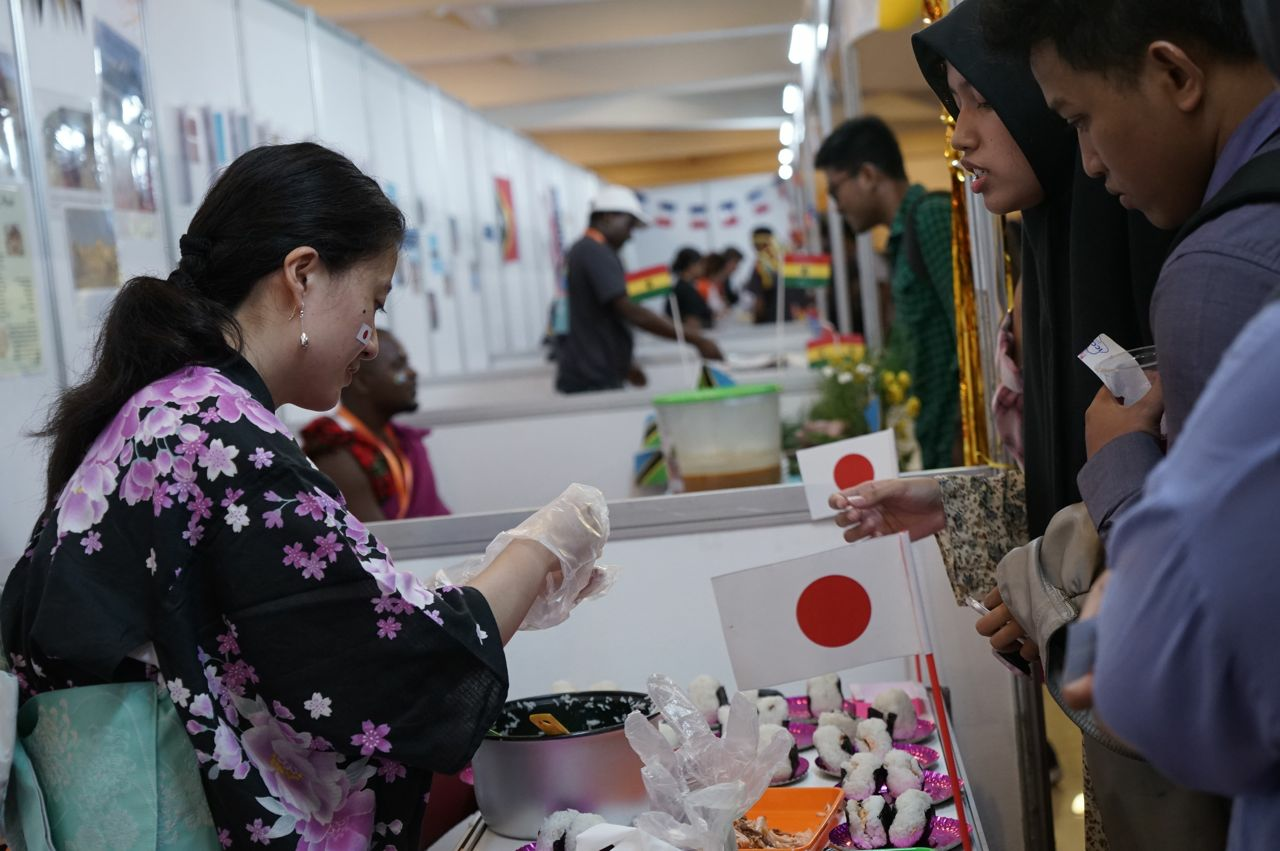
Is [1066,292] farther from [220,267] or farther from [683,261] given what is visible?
[683,261]

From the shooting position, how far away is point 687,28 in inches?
431

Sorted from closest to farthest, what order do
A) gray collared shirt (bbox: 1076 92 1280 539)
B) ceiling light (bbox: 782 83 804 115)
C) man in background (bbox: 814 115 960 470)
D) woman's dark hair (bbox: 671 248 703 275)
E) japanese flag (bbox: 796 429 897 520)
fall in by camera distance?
gray collared shirt (bbox: 1076 92 1280 539) < japanese flag (bbox: 796 429 897 520) < man in background (bbox: 814 115 960 470) < ceiling light (bbox: 782 83 804 115) < woman's dark hair (bbox: 671 248 703 275)

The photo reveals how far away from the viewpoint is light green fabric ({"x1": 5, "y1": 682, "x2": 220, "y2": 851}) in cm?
132

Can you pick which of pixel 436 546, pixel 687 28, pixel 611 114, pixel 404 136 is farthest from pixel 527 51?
pixel 436 546

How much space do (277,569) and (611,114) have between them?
13.4 meters

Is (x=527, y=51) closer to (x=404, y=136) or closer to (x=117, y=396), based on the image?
(x=404, y=136)

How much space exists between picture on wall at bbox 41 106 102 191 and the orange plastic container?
2205mm

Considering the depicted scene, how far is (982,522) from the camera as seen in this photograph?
1690 millimetres

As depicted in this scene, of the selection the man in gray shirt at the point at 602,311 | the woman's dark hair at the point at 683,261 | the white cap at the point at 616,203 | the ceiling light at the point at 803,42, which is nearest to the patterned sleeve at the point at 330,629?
the man in gray shirt at the point at 602,311

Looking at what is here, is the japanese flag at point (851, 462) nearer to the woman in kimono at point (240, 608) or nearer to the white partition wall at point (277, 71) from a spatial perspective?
the woman in kimono at point (240, 608)

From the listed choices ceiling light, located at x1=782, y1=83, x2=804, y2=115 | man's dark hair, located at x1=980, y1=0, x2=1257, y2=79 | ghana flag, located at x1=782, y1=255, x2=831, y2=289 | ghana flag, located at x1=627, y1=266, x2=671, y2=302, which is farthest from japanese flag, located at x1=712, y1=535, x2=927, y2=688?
ceiling light, located at x1=782, y1=83, x2=804, y2=115

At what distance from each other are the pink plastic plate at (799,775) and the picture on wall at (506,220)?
8928 mm

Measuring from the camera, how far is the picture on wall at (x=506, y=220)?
10430 mm

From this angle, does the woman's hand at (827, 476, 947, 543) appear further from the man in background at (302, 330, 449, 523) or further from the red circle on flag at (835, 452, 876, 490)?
the man in background at (302, 330, 449, 523)
